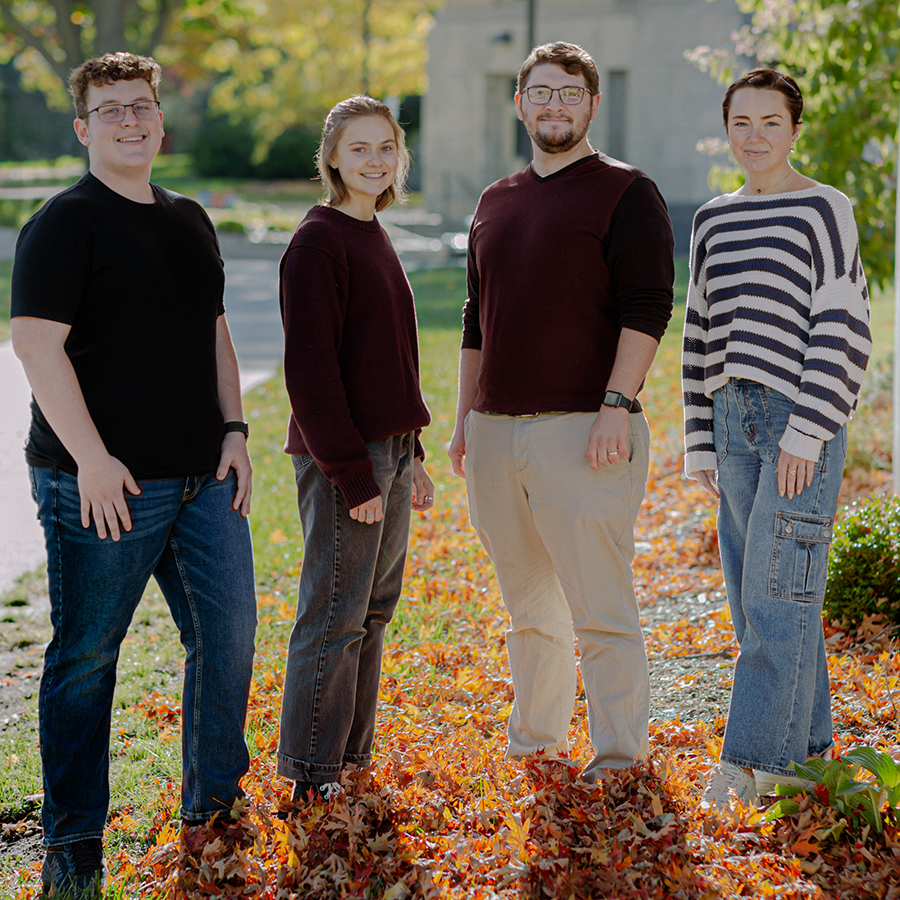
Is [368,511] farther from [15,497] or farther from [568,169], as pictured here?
[15,497]

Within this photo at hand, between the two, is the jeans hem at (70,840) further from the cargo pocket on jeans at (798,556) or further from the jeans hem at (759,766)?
the cargo pocket on jeans at (798,556)

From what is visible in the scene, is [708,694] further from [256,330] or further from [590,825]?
[256,330]

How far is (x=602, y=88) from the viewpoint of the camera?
2503cm

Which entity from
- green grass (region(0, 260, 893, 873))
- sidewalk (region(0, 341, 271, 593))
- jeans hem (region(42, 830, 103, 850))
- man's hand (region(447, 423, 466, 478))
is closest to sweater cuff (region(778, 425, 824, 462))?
man's hand (region(447, 423, 466, 478))

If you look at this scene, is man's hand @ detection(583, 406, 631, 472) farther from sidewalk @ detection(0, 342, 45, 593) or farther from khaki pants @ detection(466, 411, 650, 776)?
sidewalk @ detection(0, 342, 45, 593)

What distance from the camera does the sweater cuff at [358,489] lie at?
9.59ft

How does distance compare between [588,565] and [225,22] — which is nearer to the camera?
[588,565]

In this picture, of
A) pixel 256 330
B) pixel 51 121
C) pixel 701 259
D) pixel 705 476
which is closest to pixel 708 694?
pixel 705 476

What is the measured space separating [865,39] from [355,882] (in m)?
5.96

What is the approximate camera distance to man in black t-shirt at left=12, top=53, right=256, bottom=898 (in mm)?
2730

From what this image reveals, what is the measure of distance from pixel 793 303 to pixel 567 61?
3.04ft

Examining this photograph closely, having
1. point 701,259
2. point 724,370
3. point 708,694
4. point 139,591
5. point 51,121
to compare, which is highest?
point 51,121

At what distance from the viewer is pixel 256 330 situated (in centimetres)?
1380

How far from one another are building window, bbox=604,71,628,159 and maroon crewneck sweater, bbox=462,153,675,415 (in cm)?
2302
